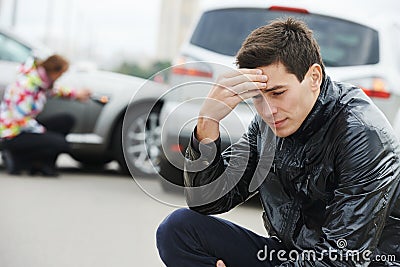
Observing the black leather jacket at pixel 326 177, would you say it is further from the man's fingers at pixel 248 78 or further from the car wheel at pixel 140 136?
the car wheel at pixel 140 136

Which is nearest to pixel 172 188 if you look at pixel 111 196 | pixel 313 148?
pixel 313 148

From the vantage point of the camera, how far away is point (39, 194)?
8.09 metres

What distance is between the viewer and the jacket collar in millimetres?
3104

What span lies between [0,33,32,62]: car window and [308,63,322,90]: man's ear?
282 inches

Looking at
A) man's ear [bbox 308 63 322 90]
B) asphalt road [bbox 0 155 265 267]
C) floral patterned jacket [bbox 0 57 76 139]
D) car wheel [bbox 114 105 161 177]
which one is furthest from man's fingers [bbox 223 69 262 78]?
floral patterned jacket [bbox 0 57 76 139]

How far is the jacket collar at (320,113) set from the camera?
3104mm

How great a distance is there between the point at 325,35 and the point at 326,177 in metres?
4.44

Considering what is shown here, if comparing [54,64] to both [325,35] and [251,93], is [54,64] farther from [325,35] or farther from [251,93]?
[251,93]

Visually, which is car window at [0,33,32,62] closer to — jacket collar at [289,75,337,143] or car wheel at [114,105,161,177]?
car wheel at [114,105,161,177]

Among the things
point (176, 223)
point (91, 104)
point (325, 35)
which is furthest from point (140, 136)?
point (176, 223)

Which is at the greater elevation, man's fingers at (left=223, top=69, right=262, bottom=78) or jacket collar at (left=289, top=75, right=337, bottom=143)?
man's fingers at (left=223, top=69, right=262, bottom=78)

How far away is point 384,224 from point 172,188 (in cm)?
188

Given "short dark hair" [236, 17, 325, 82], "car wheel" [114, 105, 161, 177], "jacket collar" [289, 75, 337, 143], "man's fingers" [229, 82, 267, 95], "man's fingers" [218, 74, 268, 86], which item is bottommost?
"car wheel" [114, 105, 161, 177]

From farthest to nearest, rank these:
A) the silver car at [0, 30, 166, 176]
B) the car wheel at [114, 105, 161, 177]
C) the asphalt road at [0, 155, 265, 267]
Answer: the silver car at [0, 30, 166, 176] → the car wheel at [114, 105, 161, 177] → the asphalt road at [0, 155, 265, 267]
